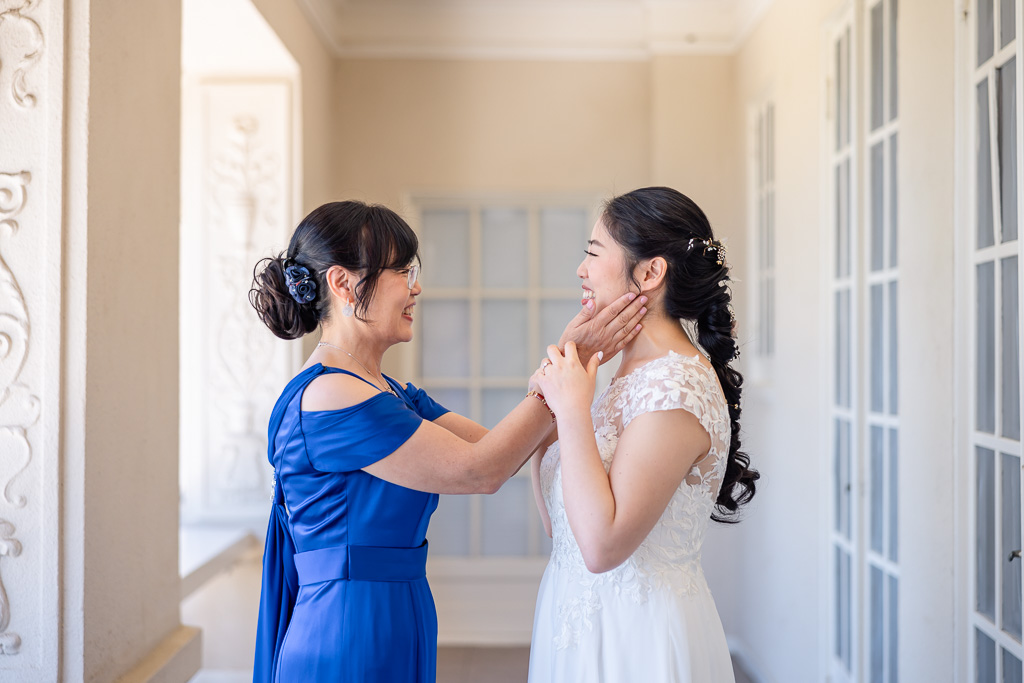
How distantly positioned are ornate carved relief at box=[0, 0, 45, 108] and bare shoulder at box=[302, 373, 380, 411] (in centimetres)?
92

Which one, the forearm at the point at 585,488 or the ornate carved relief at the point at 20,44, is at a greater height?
the ornate carved relief at the point at 20,44

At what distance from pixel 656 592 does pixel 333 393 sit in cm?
72

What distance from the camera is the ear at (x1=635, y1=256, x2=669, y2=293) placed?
153 centimetres

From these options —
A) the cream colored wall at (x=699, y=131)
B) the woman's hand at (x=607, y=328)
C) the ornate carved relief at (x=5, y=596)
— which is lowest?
the ornate carved relief at (x=5, y=596)

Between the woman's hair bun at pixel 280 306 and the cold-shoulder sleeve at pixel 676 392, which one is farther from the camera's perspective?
the woman's hair bun at pixel 280 306

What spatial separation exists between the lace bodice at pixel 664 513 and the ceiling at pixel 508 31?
3.19 m

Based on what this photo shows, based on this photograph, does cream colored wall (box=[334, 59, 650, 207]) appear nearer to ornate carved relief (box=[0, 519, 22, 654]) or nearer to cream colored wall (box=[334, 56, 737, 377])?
cream colored wall (box=[334, 56, 737, 377])


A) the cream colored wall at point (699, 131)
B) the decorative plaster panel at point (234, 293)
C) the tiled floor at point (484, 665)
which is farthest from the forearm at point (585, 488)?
the cream colored wall at point (699, 131)

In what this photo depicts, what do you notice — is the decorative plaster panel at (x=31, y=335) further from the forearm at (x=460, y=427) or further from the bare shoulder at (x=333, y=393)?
the forearm at (x=460, y=427)

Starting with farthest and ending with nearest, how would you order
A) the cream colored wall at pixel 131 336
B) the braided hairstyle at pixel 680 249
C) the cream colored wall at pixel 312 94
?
the cream colored wall at pixel 312 94 → the cream colored wall at pixel 131 336 → the braided hairstyle at pixel 680 249

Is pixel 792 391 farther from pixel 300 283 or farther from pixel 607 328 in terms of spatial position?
pixel 300 283

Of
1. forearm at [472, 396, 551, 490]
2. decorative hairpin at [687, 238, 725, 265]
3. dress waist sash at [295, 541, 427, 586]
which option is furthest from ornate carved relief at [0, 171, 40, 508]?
decorative hairpin at [687, 238, 725, 265]

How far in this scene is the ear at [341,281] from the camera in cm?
154

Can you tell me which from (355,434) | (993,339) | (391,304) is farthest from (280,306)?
(993,339)
